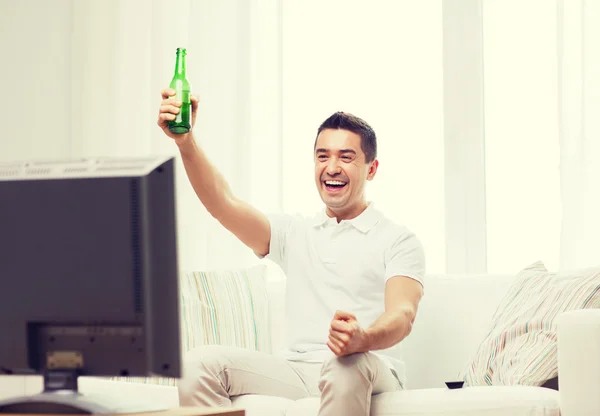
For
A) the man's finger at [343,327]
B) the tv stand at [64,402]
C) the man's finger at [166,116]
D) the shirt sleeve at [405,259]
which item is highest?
Result: the man's finger at [166,116]

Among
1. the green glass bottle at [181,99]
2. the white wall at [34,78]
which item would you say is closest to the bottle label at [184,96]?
the green glass bottle at [181,99]

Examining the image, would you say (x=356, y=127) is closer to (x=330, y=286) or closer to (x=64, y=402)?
(x=330, y=286)

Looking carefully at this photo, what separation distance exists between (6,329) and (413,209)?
8.43ft

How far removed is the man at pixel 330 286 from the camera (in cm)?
200

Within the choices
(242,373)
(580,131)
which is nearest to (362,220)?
(242,373)

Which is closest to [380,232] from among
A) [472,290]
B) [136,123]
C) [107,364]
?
[472,290]

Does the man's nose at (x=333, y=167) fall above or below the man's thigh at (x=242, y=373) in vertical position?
above

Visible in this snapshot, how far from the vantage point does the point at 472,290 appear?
271 centimetres

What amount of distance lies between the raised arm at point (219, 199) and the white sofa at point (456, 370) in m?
0.52

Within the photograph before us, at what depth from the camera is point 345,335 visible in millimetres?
1951

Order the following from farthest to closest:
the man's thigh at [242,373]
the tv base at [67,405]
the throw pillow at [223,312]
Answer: the throw pillow at [223,312], the man's thigh at [242,373], the tv base at [67,405]

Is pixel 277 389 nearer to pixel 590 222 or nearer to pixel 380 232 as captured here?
pixel 380 232

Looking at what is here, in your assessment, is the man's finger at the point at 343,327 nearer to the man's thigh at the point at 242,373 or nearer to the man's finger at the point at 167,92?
the man's thigh at the point at 242,373

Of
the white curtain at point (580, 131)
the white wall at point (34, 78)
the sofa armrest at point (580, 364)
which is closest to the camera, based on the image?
the sofa armrest at point (580, 364)
